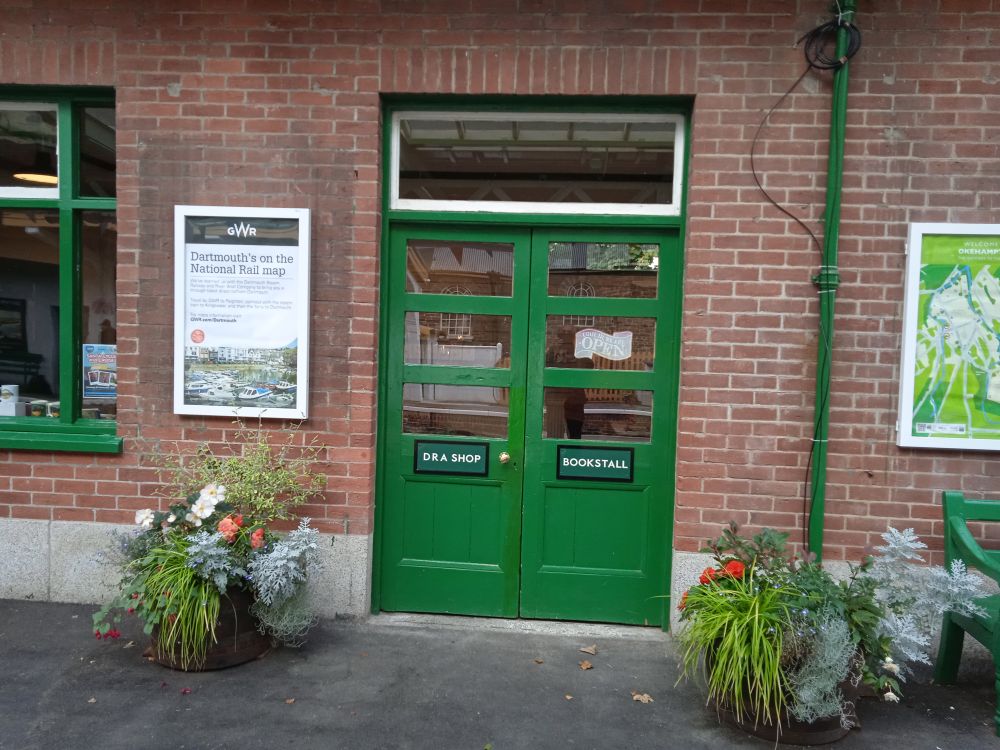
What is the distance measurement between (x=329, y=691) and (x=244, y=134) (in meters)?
3.22

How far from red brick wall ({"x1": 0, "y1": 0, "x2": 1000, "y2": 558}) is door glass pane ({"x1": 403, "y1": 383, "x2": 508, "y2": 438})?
301mm

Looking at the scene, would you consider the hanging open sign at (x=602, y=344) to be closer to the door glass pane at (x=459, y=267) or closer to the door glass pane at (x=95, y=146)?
the door glass pane at (x=459, y=267)

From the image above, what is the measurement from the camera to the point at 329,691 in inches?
146

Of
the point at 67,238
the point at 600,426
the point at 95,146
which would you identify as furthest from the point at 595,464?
the point at 95,146

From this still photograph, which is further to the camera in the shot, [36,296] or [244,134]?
[36,296]

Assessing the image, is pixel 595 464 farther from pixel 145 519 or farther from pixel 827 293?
pixel 145 519

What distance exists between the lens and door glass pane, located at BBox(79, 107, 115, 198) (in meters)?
4.73

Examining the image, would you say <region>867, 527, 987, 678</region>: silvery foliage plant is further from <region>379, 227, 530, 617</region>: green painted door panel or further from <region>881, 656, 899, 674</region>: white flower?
<region>379, 227, 530, 617</region>: green painted door panel

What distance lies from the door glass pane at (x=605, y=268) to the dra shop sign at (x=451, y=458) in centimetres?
115

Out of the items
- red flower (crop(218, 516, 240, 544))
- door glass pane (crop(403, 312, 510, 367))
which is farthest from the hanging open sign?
red flower (crop(218, 516, 240, 544))

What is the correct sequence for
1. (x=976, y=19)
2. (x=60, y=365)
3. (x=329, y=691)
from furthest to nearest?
(x=60, y=365)
(x=976, y=19)
(x=329, y=691)

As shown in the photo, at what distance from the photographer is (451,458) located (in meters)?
4.65

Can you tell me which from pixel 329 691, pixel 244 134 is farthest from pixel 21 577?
pixel 244 134

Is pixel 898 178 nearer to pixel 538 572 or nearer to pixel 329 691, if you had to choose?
pixel 538 572
